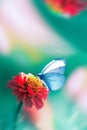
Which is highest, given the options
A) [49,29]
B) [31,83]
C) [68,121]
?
[49,29]

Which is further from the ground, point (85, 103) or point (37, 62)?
point (37, 62)

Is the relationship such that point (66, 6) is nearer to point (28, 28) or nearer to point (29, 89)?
point (28, 28)

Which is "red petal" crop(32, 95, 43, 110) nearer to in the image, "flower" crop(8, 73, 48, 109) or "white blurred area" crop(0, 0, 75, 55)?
"flower" crop(8, 73, 48, 109)

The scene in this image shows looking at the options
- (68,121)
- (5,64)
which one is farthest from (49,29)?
(68,121)

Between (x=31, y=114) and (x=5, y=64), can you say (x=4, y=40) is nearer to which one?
(x=5, y=64)

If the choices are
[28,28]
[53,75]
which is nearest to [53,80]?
[53,75]

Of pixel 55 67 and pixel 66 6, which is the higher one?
pixel 66 6

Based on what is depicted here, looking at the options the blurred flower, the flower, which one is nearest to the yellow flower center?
the flower
